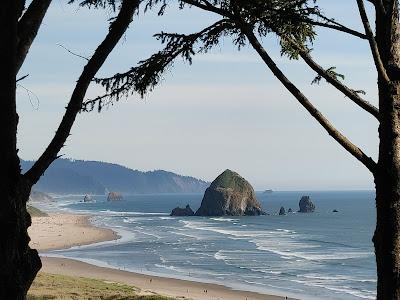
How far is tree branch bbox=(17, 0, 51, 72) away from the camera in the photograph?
4570 millimetres

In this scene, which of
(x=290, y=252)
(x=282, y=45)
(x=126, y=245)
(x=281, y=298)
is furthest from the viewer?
(x=126, y=245)

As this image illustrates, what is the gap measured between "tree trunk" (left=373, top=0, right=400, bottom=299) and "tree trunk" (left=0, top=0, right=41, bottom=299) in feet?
8.90

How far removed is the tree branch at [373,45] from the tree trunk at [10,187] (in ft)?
9.03

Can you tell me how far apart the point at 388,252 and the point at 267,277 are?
2983 centimetres

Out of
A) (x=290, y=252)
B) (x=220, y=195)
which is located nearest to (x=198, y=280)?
(x=290, y=252)

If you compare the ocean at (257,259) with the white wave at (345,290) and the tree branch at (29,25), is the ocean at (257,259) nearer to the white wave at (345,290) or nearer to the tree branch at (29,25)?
the white wave at (345,290)

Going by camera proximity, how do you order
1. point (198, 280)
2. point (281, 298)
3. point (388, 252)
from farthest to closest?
point (198, 280) → point (281, 298) → point (388, 252)

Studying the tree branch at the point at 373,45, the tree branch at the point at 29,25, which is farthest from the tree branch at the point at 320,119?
the tree branch at the point at 29,25

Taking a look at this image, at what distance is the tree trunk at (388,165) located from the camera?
4.38 metres

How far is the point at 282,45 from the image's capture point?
599cm

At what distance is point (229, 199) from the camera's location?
4377 inches

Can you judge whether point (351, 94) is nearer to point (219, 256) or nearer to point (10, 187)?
point (10, 187)

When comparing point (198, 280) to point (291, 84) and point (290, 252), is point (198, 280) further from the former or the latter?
point (291, 84)

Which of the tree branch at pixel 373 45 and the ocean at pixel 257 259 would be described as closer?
the tree branch at pixel 373 45
